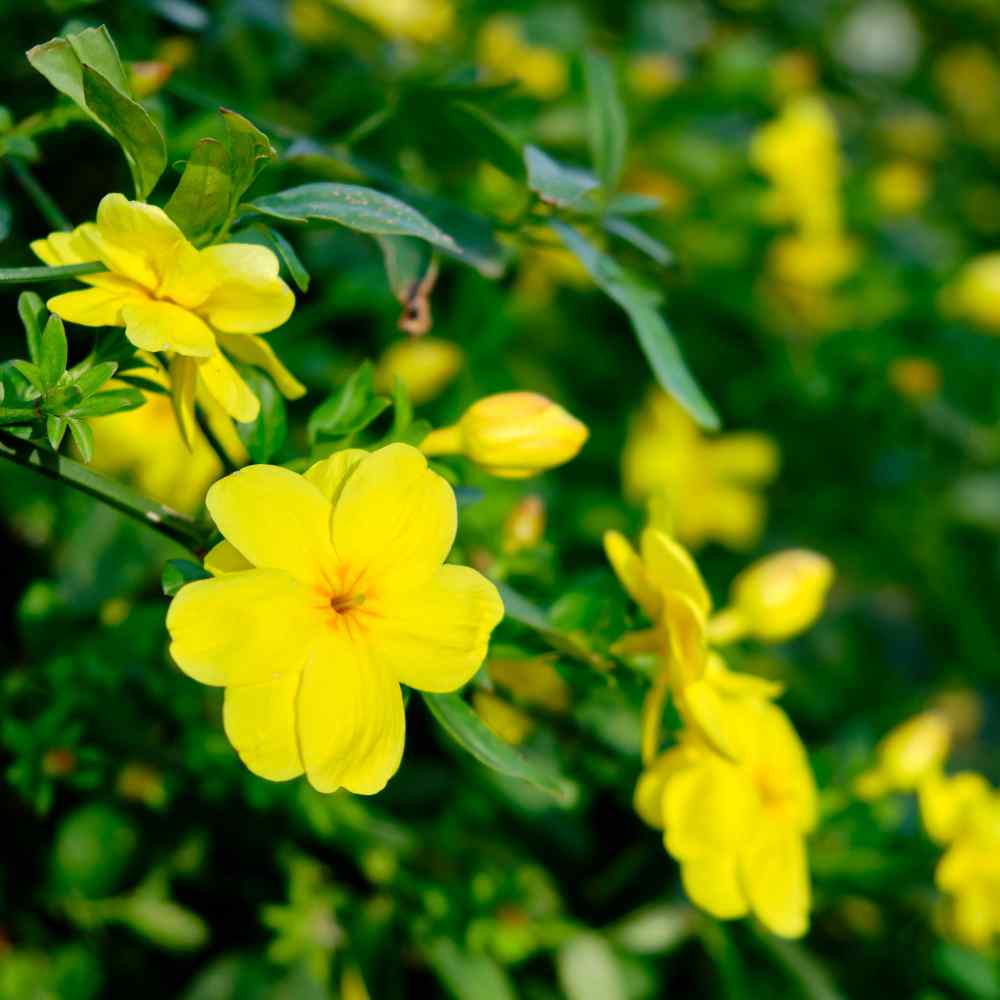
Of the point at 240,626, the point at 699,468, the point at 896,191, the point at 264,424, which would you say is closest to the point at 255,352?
the point at 264,424

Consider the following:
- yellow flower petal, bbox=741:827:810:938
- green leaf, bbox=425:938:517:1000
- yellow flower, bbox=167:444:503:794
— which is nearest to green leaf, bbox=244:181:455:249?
yellow flower, bbox=167:444:503:794

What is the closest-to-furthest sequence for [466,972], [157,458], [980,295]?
[466,972], [157,458], [980,295]

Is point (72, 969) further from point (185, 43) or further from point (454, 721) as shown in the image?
point (185, 43)

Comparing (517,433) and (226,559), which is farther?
(517,433)

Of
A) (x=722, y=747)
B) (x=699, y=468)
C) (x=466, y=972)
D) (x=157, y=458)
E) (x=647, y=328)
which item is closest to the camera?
(x=722, y=747)

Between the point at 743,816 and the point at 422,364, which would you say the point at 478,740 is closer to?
the point at 743,816

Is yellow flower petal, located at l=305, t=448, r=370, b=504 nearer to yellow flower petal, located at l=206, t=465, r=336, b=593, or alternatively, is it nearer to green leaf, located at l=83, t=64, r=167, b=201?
yellow flower petal, located at l=206, t=465, r=336, b=593
